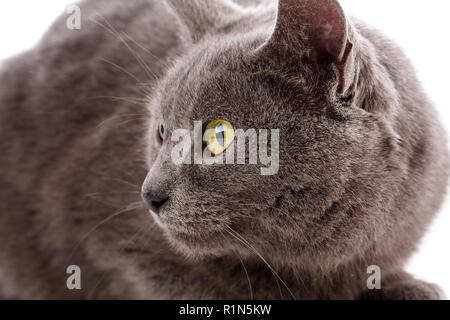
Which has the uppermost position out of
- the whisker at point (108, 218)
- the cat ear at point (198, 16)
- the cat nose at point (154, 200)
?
the cat ear at point (198, 16)

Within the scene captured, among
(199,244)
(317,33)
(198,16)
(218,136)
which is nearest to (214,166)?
(218,136)

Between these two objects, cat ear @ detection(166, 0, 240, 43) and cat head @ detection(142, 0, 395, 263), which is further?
cat ear @ detection(166, 0, 240, 43)

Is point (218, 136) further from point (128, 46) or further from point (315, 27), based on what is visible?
point (128, 46)

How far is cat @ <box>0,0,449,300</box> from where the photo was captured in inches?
38.3

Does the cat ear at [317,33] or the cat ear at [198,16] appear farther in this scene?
the cat ear at [198,16]

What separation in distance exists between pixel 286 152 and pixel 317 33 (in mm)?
217

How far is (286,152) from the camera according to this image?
3.19ft

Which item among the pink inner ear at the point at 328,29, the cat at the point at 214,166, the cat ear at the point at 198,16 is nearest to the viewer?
the pink inner ear at the point at 328,29

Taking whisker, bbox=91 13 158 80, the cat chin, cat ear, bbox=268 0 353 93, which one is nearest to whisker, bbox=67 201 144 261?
the cat chin

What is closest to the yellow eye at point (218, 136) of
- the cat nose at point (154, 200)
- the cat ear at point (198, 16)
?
the cat nose at point (154, 200)

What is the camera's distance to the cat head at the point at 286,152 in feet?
3.09

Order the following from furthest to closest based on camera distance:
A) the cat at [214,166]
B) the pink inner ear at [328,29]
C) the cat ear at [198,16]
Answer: the cat ear at [198,16] < the cat at [214,166] < the pink inner ear at [328,29]

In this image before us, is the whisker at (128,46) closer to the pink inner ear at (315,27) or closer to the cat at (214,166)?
the cat at (214,166)

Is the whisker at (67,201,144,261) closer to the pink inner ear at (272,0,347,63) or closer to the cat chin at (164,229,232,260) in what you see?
the cat chin at (164,229,232,260)
